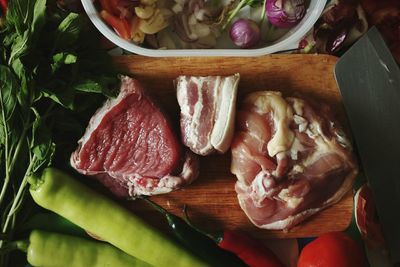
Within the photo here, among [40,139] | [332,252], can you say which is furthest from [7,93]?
[332,252]

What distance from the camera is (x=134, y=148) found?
5.88ft

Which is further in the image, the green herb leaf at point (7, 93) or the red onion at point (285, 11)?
the red onion at point (285, 11)

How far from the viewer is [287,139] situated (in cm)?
174

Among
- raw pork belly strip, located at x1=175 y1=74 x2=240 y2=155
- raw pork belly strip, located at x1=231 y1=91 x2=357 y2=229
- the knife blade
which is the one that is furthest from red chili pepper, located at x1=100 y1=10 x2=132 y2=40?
the knife blade

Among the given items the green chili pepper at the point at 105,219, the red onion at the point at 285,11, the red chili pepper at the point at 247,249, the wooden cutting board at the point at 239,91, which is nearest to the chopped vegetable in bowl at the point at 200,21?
the red onion at the point at 285,11

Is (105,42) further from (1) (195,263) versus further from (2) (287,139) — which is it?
(1) (195,263)

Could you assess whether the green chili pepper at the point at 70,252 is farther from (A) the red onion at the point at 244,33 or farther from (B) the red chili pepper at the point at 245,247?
(A) the red onion at the point at 244,33

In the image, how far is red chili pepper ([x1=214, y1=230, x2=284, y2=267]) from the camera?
5.87ft

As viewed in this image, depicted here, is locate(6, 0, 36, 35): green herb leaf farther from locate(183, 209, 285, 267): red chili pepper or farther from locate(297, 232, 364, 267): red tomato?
locate(297, 232, 364, 267): red tomato

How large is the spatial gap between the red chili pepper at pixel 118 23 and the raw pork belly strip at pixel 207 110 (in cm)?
27

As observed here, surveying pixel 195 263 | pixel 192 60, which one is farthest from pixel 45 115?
pixel 195 263

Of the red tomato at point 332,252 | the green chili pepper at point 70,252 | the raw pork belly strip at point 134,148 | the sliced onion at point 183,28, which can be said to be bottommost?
the green chili pepper at point 70,252

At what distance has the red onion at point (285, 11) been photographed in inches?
73.3

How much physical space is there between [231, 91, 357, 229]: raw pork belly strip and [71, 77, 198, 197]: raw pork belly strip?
0.61ft
